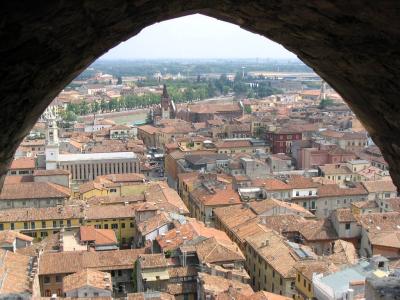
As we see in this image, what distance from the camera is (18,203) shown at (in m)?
25.2

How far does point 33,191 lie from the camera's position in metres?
25.3

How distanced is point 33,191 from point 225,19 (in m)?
24.2

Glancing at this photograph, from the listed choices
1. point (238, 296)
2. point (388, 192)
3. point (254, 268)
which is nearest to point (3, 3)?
point (238, 296)

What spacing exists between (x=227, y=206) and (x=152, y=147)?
76.1 feet

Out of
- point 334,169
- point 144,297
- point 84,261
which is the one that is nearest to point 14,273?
point 84,261

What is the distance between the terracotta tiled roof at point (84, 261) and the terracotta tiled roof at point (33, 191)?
7.98 m

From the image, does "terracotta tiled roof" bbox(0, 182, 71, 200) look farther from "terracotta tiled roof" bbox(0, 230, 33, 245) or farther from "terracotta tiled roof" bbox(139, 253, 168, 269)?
"terracotta tiled roof" bbox(139, 253, 168, 269)

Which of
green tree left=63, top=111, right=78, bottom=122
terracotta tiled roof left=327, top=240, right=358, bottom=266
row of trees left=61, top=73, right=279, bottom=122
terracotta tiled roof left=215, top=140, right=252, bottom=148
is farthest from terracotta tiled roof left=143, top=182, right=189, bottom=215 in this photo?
row of trees left=61, top=73, right=279, bottom=122

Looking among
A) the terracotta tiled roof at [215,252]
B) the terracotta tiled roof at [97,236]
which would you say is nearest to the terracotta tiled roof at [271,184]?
the terracotta tiled roof at [215,252]

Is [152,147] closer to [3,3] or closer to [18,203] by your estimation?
[18,203]

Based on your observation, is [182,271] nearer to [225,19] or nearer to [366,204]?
[366,204]

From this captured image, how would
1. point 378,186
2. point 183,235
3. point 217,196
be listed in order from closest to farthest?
point 183,235 < point 217,196 < point 378,186

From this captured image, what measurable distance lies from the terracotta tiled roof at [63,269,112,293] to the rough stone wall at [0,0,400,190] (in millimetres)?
13288

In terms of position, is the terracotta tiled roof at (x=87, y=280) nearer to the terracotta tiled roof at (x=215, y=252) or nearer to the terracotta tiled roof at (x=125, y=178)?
the terracotta tiled roof at (x=215, y=252)
